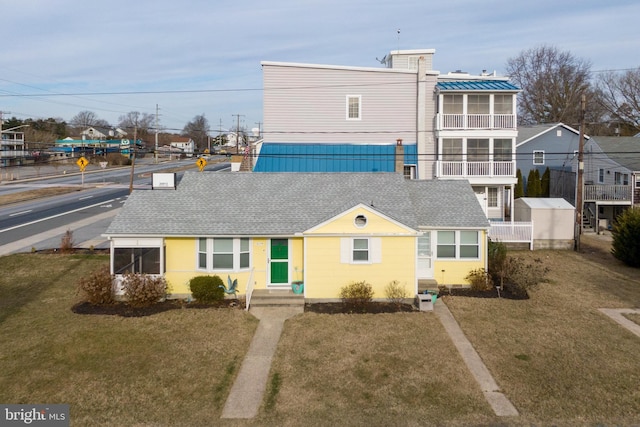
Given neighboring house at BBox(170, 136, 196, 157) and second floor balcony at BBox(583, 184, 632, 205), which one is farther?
neighboring house at BBox(170, 136, 196, 157)

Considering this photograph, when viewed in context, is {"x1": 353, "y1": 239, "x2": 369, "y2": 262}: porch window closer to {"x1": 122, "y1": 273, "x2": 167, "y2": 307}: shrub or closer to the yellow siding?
the yellow siding

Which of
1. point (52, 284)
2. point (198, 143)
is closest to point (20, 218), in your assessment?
point (52, 284)

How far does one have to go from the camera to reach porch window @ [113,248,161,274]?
727 inches

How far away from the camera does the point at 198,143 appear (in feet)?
455

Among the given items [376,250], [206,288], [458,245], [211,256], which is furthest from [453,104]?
[206,288]

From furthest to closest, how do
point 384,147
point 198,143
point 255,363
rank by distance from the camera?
point 198,143, point 384,147, point 255,363

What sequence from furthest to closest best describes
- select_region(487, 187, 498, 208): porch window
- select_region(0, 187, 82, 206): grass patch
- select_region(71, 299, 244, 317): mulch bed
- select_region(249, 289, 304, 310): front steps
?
select_region(0, 187, 82, 206): grass patch, select_region(487, 187, 498, 208): porch window, select_region(249, 289, 304, 310): front steps, select_region(71, 299, 244, 317): mulch bed

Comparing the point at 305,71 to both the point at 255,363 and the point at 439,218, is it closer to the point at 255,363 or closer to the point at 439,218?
the point at 439,218

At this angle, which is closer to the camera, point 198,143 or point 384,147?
point 384,147

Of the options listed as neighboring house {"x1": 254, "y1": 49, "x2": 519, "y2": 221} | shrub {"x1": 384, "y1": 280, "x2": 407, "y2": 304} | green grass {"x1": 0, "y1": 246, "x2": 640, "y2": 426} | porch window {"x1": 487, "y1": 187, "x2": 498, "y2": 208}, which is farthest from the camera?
porch window {"x1": 487, "y1": 187, "x2": 498, "y2": 208}

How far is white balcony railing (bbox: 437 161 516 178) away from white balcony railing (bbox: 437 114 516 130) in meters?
2.24

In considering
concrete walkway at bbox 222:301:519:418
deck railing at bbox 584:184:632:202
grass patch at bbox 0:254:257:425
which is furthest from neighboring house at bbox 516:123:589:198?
grass patch at bbox 0:254:257:425

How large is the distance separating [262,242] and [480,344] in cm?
823

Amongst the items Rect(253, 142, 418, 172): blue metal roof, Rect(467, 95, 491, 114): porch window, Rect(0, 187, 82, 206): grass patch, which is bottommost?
Rect(0, 187, 82, 206): grass patch
